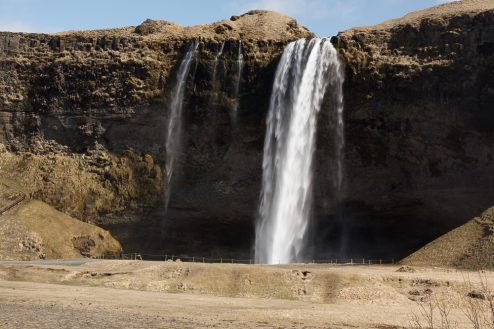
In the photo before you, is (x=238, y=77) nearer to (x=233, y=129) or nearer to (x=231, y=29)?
(x=233, y=129)

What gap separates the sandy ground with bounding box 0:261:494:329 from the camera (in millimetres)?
19453

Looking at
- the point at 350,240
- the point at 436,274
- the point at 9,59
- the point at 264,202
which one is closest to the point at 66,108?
the point at 9,59

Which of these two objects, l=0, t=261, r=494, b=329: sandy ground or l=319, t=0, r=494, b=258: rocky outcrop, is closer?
l=0, t=261, r=494, b=329: sandy ground

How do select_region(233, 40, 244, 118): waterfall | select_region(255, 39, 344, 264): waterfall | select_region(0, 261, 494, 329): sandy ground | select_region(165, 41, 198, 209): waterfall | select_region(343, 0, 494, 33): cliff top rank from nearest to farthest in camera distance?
select_region(0, 261, 494, 329): sandy ground
select_region(343, 0, 494, 33): cliff top
select_region(255, 39, 344, 264): waterfall
select_region(233, 40, 244, 118): waterfall
select_region(165, 41, 198, 209): waterfall

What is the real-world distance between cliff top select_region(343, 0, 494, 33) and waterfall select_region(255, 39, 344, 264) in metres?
5.04

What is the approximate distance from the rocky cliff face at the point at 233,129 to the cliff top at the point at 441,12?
256mm

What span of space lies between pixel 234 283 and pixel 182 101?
28.1 meters

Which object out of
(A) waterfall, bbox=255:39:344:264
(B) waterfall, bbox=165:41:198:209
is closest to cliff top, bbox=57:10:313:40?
(B) waterfall, bbox=165:41:198:209

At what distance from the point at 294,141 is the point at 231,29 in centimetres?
1315

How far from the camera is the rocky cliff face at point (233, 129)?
48.3 m

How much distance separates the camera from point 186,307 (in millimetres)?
23344

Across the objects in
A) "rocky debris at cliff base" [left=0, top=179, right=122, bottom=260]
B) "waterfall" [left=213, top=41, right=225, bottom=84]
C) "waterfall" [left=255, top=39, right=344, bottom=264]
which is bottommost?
"rocky debris at cliff base" [left=0, top=179, right=122, bottom=260]

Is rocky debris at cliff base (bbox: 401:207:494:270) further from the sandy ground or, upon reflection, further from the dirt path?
the dirt path

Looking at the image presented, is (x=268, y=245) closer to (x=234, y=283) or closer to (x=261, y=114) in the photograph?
(x=261, y=114)
